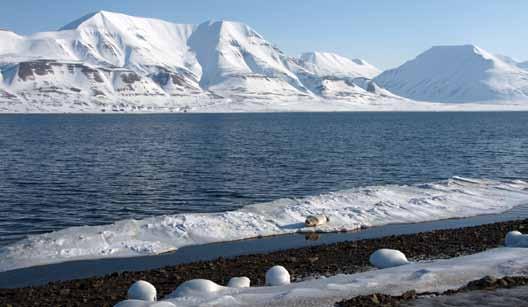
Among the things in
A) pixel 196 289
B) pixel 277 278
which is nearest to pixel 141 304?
pixel 196 289

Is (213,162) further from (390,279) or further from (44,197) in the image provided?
(390,279)

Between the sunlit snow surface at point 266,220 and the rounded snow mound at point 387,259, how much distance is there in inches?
397

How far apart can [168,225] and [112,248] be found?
434 cm

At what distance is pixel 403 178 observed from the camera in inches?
2131

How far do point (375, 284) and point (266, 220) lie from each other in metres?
16.0

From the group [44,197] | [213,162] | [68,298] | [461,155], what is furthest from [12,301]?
[461,155]

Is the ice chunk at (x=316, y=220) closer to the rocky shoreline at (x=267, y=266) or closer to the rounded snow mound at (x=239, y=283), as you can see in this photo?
the rocky shoreline at (x=267, y=266)

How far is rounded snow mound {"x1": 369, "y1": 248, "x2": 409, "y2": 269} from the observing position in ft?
67.3

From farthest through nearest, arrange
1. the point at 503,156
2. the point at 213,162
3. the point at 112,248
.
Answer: the point at 503,156, the point at 213,162, the point at 112,248

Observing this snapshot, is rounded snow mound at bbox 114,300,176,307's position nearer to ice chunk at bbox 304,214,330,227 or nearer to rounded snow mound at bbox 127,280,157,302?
rounded snow mound at bbox 127,280,157,302

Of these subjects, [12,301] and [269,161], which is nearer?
[12,301]

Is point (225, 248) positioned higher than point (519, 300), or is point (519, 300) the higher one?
point (519, 300)

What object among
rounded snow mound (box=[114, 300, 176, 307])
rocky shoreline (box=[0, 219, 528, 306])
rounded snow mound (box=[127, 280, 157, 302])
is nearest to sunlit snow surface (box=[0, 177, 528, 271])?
rocky shoreline (box=[0, 219, 528, 306])

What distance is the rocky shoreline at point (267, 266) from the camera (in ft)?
61.1
